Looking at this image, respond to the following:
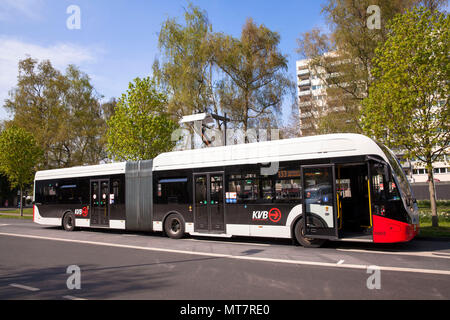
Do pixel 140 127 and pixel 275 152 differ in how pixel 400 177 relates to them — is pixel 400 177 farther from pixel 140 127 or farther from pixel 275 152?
pixel 140 127

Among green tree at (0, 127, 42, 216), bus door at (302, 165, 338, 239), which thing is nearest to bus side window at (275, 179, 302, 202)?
bus door at (302, 165, 338, 239)

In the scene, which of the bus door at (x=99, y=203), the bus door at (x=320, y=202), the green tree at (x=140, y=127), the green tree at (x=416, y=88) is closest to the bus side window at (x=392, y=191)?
the bus door at (x=320, y=202)

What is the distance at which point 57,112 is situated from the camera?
37281mm

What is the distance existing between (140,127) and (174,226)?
12.4 m

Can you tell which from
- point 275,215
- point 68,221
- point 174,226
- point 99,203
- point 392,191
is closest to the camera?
point 392,191

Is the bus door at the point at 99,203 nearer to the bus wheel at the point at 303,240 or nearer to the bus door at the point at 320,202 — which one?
the bus wheel at the point at 303,240

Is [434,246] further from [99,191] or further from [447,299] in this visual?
[99,191]

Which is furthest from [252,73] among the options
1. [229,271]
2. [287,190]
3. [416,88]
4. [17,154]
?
[17,154]

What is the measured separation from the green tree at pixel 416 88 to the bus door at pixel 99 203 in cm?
1221

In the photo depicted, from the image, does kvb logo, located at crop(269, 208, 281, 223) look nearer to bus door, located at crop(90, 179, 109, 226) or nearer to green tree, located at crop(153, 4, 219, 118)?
bus door, located at crop(90, 179, 109, 226)

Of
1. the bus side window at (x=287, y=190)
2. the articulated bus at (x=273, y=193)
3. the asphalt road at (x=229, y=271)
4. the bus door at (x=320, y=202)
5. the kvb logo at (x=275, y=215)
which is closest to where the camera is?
the asphalt road at (x=229, y=271)

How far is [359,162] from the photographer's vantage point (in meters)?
9.54

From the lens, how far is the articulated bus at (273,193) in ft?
30.7
